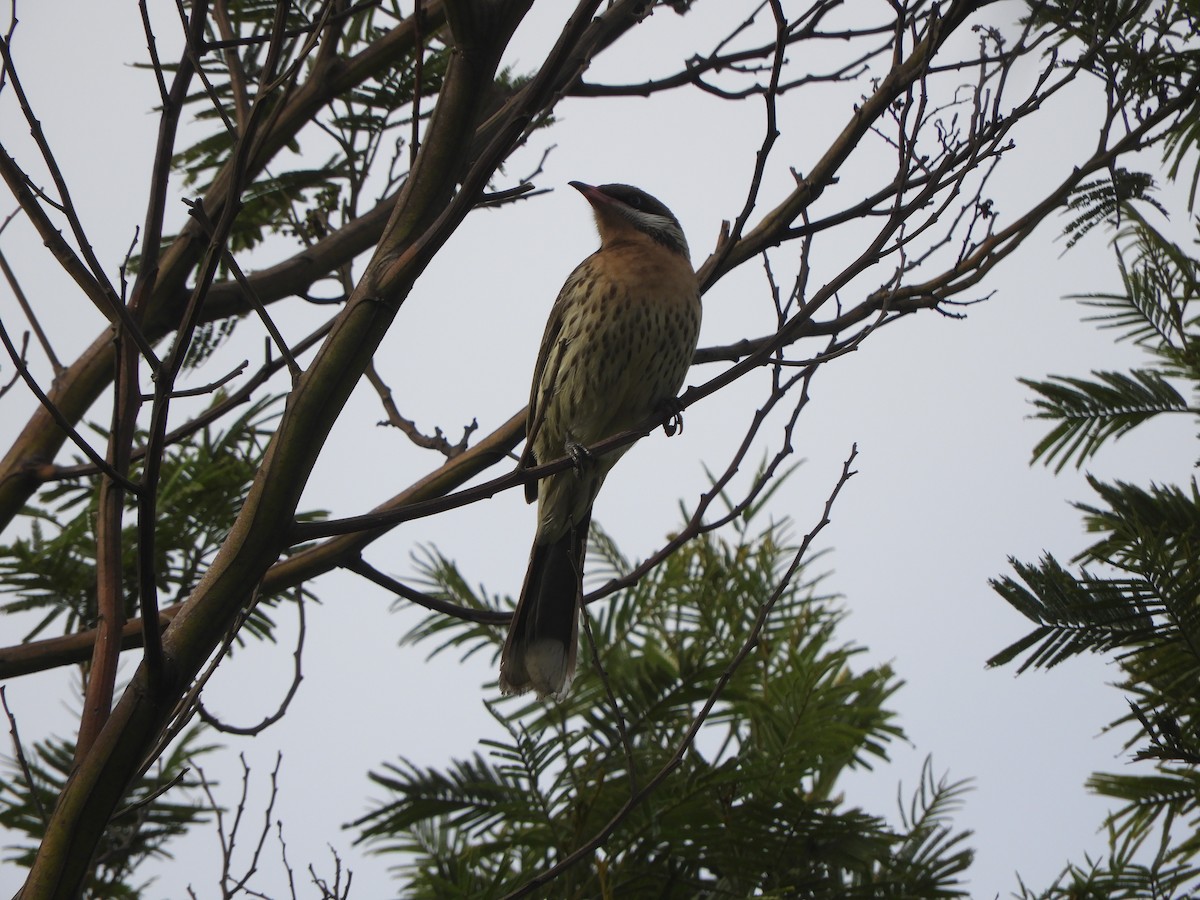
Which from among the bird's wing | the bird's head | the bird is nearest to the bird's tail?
the bird

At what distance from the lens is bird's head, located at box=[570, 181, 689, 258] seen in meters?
5.15

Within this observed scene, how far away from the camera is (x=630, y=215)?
522 centimetres

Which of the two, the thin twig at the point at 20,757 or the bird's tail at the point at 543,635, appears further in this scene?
the bird's tail at the point at 543,635

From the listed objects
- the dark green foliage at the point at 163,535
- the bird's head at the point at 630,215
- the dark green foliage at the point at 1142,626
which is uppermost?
the bird's head at the point at 630,215

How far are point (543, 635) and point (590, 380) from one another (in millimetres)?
983

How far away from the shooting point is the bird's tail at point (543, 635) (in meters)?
4.04

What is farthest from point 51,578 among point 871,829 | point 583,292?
point 871,829

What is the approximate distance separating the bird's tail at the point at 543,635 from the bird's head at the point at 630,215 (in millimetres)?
1526

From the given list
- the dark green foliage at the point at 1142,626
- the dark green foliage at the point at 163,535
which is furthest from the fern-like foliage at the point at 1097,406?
the dark green foliage at the point at 163,535

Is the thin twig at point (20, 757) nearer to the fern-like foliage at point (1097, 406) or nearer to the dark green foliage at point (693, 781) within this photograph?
the dark green foliage at point (693, 781)

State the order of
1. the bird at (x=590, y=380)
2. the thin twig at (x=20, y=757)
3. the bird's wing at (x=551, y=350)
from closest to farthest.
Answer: the thin twig at (x=20, y=757) → the bird at (x=590, y=380) → the bird's wing at (x=551, y=350)

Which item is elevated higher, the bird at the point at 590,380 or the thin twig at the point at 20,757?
the bird at the point at 590,380

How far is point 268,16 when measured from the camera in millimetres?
4691

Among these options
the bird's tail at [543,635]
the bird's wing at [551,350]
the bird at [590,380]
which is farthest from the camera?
the bird's wing at [551,350]
